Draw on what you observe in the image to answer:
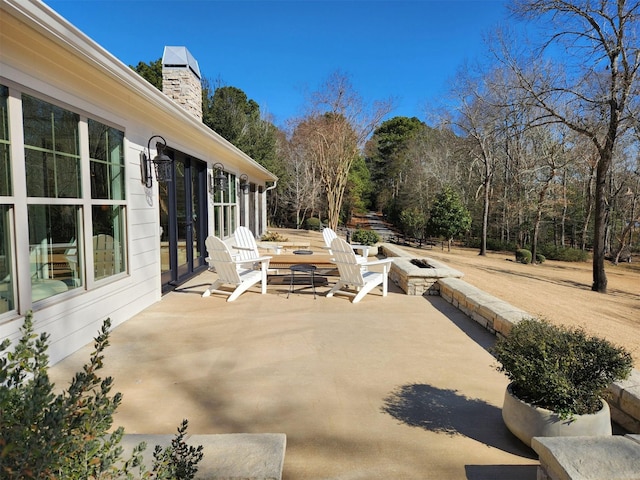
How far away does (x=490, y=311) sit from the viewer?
3947 mm

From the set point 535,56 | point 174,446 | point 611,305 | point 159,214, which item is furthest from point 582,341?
point 535,56

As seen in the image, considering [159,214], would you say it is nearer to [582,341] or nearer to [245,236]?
[245,236]

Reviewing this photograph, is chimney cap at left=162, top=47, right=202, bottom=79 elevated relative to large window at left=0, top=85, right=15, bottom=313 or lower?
elevated

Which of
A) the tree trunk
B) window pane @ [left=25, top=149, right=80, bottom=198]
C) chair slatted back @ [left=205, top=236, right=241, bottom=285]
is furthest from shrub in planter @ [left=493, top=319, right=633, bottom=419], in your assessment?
the tree trunk

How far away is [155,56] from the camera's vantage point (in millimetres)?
21750

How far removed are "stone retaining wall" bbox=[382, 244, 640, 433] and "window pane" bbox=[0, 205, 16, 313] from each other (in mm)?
3734

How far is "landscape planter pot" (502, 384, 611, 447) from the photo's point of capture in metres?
1.91

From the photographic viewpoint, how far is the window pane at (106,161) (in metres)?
3.70

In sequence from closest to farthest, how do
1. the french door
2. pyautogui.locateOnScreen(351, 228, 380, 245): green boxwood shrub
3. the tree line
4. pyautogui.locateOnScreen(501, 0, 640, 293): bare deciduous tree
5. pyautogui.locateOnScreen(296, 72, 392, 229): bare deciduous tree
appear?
the french door → pyautogui.locateOnScreen(501, 0, 640, 293): bare deciduous tree → the tree line → pyautogui.locateOnScreen(351, 228, 380, 245): green boxwood shrub → pyautogui.locateOnScreen(296, 72, 392, 229): bare deciduous tree

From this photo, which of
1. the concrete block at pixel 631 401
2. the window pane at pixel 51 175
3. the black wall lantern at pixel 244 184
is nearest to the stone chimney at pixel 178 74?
the black wall lantern at pixel 244 184

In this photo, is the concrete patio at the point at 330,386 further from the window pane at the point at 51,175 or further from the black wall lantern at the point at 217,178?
the black wall lantern at the point at 217,178

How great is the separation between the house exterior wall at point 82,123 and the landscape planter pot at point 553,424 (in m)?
3.14

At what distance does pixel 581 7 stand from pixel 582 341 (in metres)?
10.4

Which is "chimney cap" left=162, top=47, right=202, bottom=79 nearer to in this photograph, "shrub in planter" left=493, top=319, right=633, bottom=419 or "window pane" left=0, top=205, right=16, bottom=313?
"window pane" left=0, top=205, right=16, bottom=313
